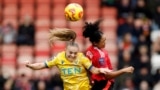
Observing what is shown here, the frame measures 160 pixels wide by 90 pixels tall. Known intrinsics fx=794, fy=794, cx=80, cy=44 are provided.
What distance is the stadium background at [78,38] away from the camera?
18.0 meters

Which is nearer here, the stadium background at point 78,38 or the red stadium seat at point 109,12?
the stadium background at point 78,38

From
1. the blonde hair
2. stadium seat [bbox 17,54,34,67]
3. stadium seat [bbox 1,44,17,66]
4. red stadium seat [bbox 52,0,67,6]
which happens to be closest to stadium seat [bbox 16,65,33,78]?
stadium seat [bbox 17,54,34,67]

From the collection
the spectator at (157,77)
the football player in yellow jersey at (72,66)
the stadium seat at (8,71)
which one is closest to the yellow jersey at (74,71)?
the football player in yellow jersey at (72,66)

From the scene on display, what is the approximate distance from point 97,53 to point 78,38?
29.6ft

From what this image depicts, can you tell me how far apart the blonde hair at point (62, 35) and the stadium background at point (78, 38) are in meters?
5.83

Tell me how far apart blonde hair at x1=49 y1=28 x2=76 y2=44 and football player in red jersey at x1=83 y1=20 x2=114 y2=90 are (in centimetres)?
19

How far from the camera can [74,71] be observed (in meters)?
11.2

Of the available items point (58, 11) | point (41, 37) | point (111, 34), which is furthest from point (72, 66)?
point (58, 11)

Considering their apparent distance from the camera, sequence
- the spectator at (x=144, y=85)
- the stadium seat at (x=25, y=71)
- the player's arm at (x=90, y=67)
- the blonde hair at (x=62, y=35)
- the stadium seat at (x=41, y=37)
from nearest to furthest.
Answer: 1. the player's arm at (x=90, y=67)
2. the blonde hair at (x=62, y=35)
3. the spectator at (x=144, y=85)
4. the stadium seat at (x=25, y=71)
5. the stadium seat at (x=41, y=37)

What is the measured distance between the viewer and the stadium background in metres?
18.0

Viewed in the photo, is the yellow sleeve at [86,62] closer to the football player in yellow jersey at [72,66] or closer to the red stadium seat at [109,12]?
the football player in yellow jersey at [72,66]

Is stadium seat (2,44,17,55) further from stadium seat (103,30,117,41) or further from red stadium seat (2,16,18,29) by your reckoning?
stadium seat (103,30,117,41)

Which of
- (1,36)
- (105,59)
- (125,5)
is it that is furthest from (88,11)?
(105,59)

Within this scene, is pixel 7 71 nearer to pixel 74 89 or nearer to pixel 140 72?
pixel 140 72
